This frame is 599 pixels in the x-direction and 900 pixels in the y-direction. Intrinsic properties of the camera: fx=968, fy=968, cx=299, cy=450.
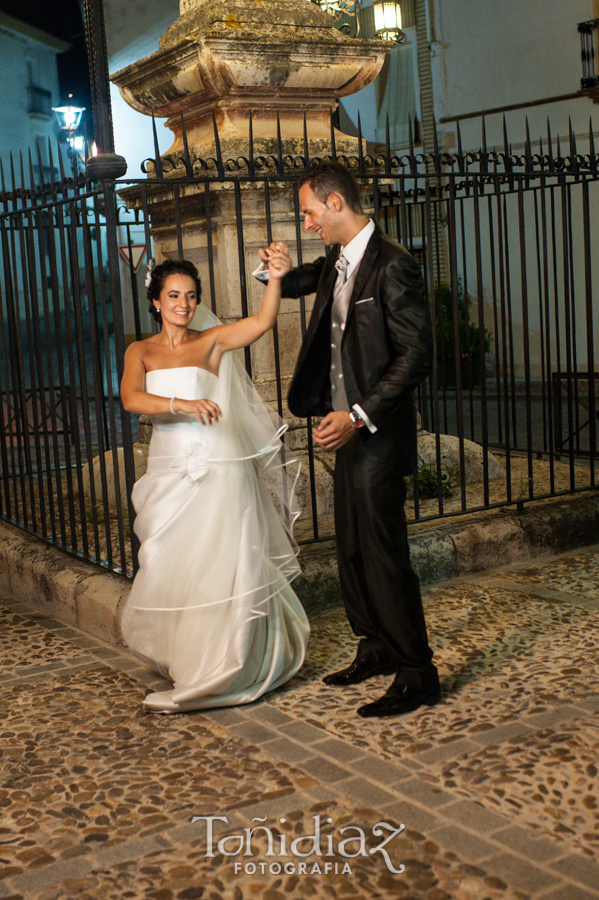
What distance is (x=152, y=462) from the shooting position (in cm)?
414

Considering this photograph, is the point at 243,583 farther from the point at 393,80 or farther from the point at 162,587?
the point at 393,80

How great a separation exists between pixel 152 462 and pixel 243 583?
66 cm

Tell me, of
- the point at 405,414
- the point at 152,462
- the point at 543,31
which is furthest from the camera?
the point at 543,31

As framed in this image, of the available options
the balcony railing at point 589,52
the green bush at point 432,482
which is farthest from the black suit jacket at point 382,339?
the balcony railing at point 589,52

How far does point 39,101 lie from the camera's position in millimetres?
34250

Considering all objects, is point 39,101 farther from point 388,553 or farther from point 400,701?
point 400,701

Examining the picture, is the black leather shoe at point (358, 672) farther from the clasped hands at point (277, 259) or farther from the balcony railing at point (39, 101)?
the balcony railing at point (39, 101)

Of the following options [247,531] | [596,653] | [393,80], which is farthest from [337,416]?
[393,80]

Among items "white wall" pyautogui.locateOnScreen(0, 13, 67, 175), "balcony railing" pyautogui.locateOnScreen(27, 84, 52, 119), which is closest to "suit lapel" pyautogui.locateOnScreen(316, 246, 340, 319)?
"white wall" pyautogui.locateOnScreen(0, 13, 67, 175)

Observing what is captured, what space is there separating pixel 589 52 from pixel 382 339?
55.0ft

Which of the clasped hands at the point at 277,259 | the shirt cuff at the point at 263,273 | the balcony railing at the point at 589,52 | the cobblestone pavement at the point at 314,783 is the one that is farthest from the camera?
the balcony railing at the point at 589,52

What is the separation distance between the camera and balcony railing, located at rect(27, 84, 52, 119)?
111 ft

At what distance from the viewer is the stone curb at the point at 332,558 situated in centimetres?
504

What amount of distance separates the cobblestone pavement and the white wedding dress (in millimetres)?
157
